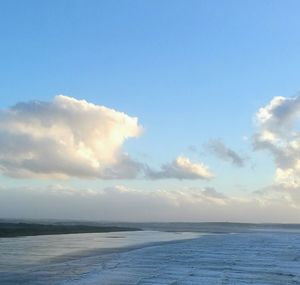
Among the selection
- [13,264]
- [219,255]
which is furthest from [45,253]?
[219,255]

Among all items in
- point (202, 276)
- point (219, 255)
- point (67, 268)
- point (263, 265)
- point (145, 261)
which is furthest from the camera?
point (219, 255)

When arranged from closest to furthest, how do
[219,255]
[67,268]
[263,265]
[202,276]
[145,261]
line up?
[202,276] < [67,268] < [263,265] < [145,261] < [219,255]

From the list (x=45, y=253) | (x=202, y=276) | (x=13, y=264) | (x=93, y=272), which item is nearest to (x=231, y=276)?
(x=202, y=276)

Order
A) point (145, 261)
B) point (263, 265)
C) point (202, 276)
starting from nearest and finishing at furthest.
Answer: point (202, 276) < point (263, 265) < point (145, 261)

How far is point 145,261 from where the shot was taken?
34250 millimetres

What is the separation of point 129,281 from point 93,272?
4.04m

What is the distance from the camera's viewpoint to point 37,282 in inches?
929

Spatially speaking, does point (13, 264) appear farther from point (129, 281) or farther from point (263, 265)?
point (263, 265)

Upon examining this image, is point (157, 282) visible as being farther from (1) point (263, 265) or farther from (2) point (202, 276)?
(1) point (263, 265)

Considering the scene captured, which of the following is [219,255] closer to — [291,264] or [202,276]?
[291,264]

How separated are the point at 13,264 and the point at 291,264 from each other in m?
15.7

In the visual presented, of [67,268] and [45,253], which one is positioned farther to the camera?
[45,253]

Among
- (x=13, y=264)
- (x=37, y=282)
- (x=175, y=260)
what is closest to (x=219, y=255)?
(x=175, y=260)

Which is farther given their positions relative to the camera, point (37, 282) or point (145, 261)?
point (145, 261)
